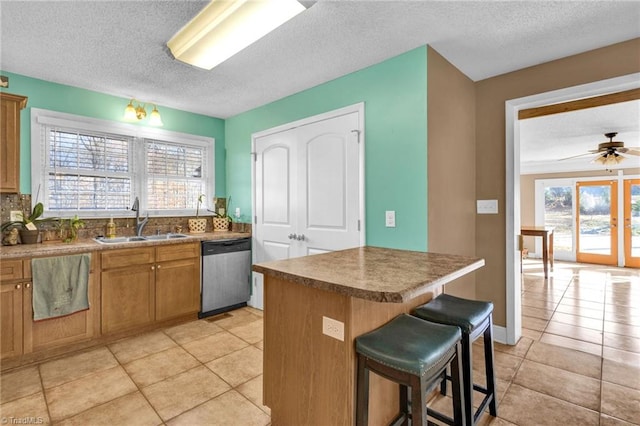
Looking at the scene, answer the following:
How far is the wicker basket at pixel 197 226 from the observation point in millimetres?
3947

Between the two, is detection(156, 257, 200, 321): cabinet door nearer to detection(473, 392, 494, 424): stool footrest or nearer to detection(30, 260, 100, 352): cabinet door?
detection(30, 260, 100, 352): cabinet door

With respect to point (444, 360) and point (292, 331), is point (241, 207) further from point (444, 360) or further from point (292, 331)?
point (444, 360)

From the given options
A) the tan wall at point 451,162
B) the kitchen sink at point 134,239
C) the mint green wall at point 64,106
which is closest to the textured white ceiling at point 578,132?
the tan wall at point 451,162

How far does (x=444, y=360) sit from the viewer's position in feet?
4.28

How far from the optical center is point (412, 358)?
1167mm

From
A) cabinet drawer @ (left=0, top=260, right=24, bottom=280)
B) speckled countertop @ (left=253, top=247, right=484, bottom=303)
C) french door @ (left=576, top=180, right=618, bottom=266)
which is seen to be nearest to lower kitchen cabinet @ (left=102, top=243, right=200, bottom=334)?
cabinet drawer @ (left=0, top=260, right=24, bottom=280)

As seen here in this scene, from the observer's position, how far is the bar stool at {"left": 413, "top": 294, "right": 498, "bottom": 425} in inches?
59.4

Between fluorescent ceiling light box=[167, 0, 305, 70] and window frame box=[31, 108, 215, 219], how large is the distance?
1692 mm

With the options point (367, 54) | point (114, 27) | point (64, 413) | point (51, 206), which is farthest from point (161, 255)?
point (367, 54)

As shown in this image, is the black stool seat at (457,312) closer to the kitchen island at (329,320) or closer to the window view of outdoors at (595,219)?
the kitchen island at (329,320)

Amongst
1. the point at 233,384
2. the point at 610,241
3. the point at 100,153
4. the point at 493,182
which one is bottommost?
the point at 233,384

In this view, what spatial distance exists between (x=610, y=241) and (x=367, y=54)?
759 centimetres

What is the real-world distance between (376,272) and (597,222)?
814 cm

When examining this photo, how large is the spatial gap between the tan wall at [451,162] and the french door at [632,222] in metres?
6.04
